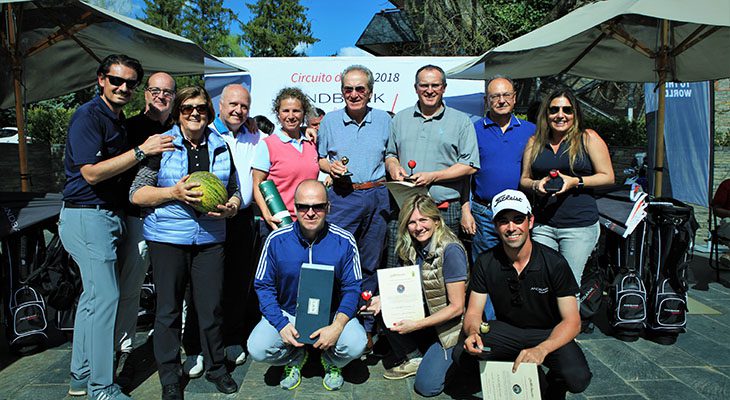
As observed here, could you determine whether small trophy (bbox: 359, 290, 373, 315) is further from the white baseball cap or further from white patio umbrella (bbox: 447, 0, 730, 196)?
white patio umbrella (bbox: 447, 0, 730, 196)

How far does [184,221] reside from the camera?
3.05 meters

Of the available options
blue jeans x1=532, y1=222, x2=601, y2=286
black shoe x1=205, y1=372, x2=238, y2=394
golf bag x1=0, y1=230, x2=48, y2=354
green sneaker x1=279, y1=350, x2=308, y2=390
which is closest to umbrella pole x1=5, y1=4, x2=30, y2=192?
golf bag x1=0, y1=230, x2=48, y2=354

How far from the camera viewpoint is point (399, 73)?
6.50 metres

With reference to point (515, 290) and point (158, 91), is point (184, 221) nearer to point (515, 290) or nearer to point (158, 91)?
point (158, 91)

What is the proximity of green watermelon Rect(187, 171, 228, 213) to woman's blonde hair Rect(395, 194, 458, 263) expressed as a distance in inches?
47.0

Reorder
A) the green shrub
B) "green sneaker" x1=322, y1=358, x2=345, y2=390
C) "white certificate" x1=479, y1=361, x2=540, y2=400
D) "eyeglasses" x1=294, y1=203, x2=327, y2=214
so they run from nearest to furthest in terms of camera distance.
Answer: "white certificate" x1=479, y1=361, x2=540, y2=400
"eyeglasses" x1=294, y1=203, x2=327, y2=214
"green sneaker" x1=322, y1=358, x2=345, y2=390
the green shrub

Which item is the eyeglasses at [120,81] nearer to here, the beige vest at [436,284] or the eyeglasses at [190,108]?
the eyeglasses at [190,108]

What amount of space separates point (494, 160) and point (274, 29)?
2814cm

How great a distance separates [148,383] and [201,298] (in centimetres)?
77

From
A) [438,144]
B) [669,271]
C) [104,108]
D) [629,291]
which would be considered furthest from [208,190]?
[669,271]

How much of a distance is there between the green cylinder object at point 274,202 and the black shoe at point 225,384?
1101 mm

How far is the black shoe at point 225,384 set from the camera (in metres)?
3.24

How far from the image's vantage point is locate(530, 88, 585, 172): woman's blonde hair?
3.68 m

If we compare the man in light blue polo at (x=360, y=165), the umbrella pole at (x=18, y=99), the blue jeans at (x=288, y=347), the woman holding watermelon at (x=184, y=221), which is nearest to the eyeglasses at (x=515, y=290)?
the blue jeans at (x=288, y=347)
